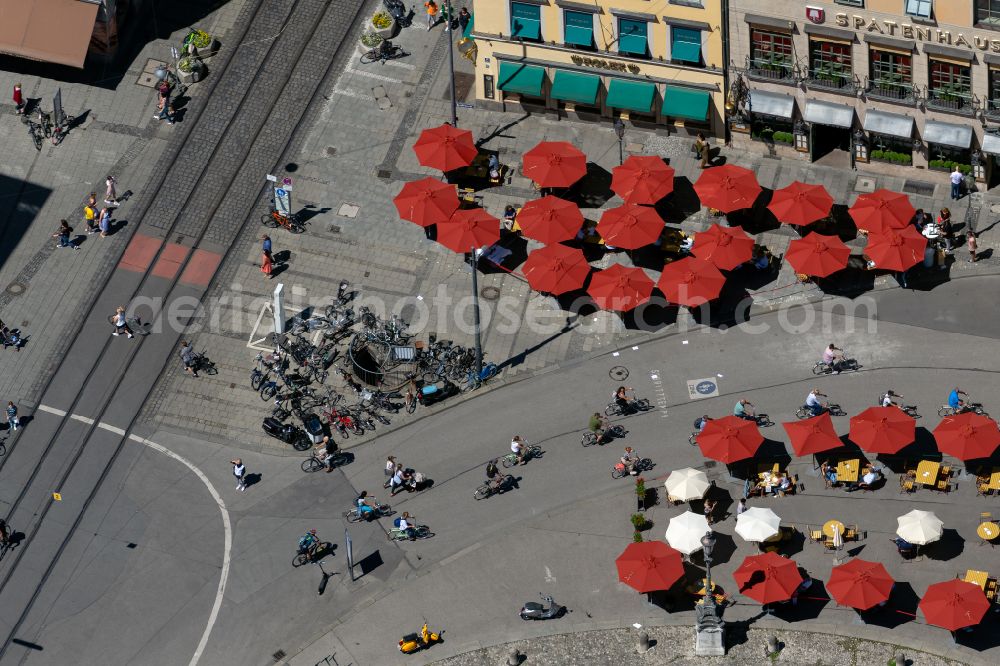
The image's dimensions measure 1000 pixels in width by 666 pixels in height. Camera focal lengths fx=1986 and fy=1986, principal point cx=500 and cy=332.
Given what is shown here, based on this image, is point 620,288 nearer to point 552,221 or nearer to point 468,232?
point 552,221

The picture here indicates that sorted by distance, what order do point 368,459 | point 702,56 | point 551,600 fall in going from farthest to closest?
point 702,56 < point 368,459 < point 551,600

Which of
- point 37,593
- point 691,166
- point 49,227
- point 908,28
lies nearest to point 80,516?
point 37,593

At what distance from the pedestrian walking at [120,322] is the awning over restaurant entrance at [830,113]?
127ft

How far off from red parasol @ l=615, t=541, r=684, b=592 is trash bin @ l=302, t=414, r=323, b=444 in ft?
57.7

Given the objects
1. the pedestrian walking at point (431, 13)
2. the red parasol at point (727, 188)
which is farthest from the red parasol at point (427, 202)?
the pedestrian walking at point (431, 13)

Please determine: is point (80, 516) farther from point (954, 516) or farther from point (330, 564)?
point (954, 516)

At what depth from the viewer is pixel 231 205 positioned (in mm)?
112062

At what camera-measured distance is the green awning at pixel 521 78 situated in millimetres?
112500

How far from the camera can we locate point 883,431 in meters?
96.3

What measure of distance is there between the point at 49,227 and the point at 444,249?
22.4 m

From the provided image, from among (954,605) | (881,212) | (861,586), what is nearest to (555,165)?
(881,212)

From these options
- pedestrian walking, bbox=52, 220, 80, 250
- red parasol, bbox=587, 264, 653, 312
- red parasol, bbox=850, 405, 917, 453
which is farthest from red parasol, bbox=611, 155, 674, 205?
pedestrian walking, bbox=52, 220, 80, 250

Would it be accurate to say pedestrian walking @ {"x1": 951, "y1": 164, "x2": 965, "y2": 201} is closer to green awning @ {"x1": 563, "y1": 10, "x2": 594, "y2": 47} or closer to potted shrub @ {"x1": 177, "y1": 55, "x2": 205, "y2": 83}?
green awning @ {"x1": 563, "y1": 10, "x2": 594, "y2": 47}

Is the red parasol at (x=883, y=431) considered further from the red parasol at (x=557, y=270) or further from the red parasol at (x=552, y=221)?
the red parasol at (x=552, y=221)
